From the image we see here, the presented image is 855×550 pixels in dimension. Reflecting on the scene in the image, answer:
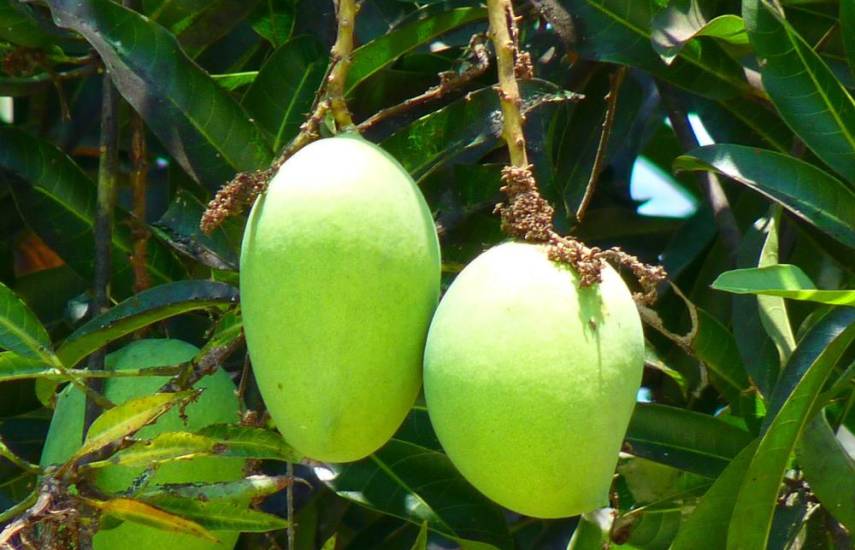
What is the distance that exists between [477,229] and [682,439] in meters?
0.38

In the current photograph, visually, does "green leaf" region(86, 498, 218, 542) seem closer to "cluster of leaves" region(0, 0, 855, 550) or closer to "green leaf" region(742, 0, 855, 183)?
"cluster of leaves" region(0, 0, 855, 550)

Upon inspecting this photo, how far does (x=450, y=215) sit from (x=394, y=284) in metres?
0.49

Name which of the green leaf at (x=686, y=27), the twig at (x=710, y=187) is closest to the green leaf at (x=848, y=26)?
the green leaf at (x=686, y=27)

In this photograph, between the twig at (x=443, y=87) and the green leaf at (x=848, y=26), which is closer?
the twig at (x=443, y=87)

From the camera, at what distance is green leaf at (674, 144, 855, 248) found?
5.27 ft

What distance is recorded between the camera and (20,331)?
1.57 meters

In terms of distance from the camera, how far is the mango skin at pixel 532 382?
1162mm

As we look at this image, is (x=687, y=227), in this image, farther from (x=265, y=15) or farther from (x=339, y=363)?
(x=339, y=363)

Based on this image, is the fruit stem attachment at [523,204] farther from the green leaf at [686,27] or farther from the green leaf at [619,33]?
the green leaf at [619,33]

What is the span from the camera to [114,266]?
196 cm

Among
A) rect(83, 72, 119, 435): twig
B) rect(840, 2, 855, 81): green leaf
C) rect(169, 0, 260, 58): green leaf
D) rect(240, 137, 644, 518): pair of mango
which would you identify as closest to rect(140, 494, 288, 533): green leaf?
rect(240, 137, 644, 518): pair of mango

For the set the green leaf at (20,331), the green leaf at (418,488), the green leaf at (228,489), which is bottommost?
the green leaf at (418,488)

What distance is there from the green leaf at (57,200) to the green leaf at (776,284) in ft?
3.09

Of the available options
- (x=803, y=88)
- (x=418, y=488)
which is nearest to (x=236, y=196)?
(x=418, y=488)
